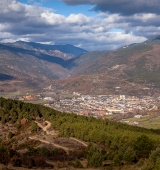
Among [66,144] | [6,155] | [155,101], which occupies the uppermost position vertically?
[6,155]

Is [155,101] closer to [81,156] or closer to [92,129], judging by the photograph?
[92,129]

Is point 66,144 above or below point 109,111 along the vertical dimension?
above

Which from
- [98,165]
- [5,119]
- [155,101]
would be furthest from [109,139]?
[155,101]

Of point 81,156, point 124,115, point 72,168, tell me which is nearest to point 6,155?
point 72,168

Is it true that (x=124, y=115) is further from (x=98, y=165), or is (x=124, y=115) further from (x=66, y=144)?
(x=98, y=165)

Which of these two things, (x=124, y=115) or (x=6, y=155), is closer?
(x=6, y=155)

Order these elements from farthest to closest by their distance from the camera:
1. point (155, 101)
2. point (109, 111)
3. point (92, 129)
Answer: point (155, 101)
point (109, 111)
point (92, 129)

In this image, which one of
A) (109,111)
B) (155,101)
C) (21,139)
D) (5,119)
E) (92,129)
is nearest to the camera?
(21,139)
